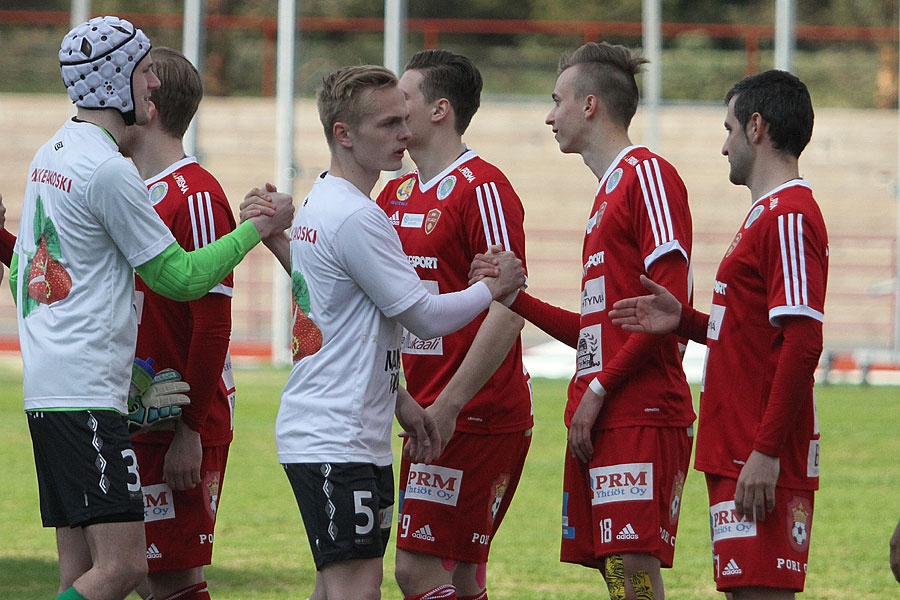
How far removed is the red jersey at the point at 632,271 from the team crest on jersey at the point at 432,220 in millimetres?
566

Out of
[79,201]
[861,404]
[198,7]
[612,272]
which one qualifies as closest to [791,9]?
[861,404]

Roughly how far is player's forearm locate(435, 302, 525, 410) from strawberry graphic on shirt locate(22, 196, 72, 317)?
1.32 m

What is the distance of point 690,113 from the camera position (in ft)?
86.8

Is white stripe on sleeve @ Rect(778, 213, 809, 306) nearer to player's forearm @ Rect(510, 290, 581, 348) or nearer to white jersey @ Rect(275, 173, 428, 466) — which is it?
player's forearm @ Rect(510, 290, 581, 348)

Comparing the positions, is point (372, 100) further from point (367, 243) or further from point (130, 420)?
point (130, 420)

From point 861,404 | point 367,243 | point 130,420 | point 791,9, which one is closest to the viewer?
point 367,243

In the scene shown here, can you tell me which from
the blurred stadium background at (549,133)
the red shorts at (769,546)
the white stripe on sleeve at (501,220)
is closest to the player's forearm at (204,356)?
the white stripe on sleeve at (501,220)

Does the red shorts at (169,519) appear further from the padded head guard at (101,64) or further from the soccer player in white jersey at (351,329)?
the padded head guard at (101,64)

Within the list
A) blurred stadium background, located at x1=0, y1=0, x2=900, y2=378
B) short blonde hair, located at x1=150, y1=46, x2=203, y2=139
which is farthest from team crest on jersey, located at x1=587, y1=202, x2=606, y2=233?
blurred stadium background, located at x1=0, y1=0, x2=900, y2=378

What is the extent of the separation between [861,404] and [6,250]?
11.3 meters

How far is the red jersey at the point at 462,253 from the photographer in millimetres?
4566

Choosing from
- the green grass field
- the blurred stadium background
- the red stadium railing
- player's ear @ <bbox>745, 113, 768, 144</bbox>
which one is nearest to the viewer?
player's ear @ <bbox>745, 113, 768, 144</bbox>

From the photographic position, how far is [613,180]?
447 centimetres

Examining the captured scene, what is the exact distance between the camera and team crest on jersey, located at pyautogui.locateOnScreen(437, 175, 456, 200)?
4676 millimetres
